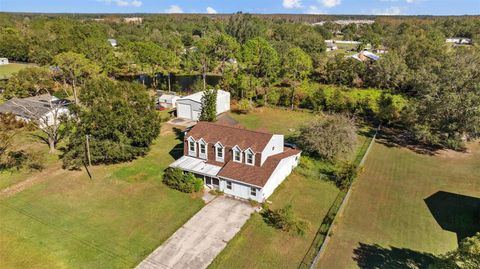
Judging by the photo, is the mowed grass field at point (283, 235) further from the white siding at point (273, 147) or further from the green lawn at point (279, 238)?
the white siding at point (273, 147)

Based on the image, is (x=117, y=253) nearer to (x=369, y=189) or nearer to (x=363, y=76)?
(x=369, y=189)

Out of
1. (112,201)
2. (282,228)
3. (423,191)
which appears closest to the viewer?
(282,228)

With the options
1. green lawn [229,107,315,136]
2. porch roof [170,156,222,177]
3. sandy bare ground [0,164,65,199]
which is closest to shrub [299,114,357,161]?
green lawn [229,107,315,136]

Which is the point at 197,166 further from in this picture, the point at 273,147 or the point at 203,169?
the point at 273,147

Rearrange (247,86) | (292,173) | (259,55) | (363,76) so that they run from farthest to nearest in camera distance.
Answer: (363,76) → (259,55) → (247,86) → (292,173)

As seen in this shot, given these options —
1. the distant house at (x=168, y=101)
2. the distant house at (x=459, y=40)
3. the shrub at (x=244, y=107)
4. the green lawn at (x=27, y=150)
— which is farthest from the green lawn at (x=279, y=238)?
the distant house at (x=459, y=40)

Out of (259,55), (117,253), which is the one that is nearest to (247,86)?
(259,55)

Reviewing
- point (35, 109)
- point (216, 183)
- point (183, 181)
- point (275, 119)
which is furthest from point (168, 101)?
point (216, 183)
